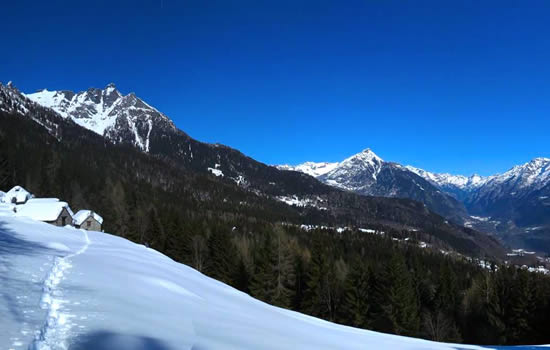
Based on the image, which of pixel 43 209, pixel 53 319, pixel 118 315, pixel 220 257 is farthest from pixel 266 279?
pixel 53 319

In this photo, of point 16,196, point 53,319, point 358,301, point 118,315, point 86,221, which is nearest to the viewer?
point 53,319

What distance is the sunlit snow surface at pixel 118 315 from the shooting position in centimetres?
617

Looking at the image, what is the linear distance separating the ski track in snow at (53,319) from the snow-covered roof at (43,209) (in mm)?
50553

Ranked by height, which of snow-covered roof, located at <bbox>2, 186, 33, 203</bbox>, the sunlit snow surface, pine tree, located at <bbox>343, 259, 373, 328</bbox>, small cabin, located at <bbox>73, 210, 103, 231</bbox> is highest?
snow-covered roof, located at <bbox>2, 186, 33, 203</bbox>

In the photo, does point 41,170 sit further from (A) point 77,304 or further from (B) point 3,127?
(A) point 77,304

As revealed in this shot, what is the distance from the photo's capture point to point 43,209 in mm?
53562

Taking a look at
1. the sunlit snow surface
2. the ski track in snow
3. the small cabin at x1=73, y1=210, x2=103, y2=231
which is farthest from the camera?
the small cabin at x1=73, y1=210, x2=103, y2=231

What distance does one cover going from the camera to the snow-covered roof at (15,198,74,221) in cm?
5194

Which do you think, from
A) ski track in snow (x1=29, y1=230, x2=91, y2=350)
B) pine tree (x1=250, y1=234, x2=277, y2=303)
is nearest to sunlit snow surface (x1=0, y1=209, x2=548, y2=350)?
ski track in snow (x1=29, y1=230, x2=91, y2=350)

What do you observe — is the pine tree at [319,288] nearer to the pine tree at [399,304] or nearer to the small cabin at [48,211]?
the pine tree at [399,304]

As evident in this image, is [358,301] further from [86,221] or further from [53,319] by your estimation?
[86,221]

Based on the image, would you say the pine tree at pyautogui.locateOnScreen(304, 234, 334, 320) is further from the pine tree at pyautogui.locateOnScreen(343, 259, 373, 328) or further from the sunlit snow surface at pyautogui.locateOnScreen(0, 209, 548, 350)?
the sunlit snow surface at pyautogui.locateOnScreen(0, 209, 548, 350)

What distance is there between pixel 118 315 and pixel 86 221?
58.9m

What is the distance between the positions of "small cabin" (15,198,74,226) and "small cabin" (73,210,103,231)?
154cm
